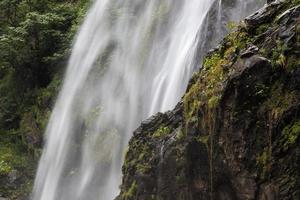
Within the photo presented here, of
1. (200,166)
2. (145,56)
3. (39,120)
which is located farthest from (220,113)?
(39,120)

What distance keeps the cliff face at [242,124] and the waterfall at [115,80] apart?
130 inches

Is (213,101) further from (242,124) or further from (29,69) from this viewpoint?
(29,69)

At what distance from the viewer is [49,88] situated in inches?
616

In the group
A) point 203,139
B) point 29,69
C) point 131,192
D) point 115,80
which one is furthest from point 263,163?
point 29,69

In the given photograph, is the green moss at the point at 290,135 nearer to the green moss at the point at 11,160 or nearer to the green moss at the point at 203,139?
the green moss at the point at 203,139

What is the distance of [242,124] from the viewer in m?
5.37

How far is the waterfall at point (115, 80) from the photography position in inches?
402

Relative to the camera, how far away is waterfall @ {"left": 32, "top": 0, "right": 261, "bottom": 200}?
1020 centimetres

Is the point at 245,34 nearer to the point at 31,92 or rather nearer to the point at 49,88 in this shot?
the point at 49,88

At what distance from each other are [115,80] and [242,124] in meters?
8.31

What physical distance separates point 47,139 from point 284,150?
33.7ft

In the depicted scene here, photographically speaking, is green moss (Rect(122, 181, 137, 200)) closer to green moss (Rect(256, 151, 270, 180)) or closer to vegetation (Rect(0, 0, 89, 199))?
green moss (Rect(256, 151, 270, 180))

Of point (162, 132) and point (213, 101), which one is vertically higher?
point (162, 132)

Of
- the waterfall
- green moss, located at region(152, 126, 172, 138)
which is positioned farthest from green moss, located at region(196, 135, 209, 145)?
the waterfall
